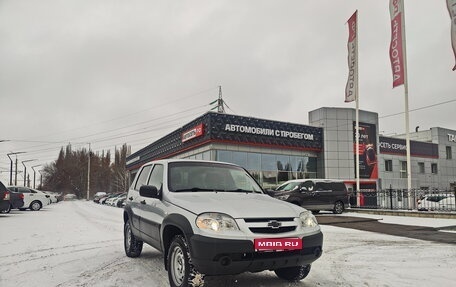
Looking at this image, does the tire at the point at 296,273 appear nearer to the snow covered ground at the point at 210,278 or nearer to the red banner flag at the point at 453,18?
the snow covered ground at the point at 210,278

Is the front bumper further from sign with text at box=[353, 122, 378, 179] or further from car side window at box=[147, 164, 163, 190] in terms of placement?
sign with text at box=[353, 122, 378, 179]

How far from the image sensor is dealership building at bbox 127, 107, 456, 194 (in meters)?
26.8

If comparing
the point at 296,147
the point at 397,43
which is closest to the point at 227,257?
the point at 397,43

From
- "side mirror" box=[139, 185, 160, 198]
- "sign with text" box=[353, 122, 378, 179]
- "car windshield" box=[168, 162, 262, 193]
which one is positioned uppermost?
"sign with text" box=[353, 122, 378, 179]

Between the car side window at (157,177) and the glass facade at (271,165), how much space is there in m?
20.3

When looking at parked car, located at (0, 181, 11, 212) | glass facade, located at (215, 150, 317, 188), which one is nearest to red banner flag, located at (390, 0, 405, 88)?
glass facade, located at (215, 150, 317, 188)

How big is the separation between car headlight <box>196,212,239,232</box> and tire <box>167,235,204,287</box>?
372 millimetres

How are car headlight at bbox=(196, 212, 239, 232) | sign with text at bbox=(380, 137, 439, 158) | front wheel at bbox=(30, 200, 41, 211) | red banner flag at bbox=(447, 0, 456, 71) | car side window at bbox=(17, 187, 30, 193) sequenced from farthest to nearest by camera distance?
1. sign with text at bbox=(380, 137, 439, 158)
2. front wheel at bbox=(30, 200, 41, 211)
3. car side window at bbox=(17, 187, 30, 193)
4. red banner flag at bbox=(447, 0, 456, 71)
5. car headlight at bbox=(196, 212, 239, 232)

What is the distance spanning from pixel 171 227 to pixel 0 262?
155 inches

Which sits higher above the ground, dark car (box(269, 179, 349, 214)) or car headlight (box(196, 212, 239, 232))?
car headlight (box(196, 212, 239, 232))

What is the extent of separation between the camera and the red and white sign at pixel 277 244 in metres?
3.79

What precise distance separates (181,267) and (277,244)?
1215mm

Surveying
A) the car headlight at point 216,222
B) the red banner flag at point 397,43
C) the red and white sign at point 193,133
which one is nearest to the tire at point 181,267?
the car headlight at point 216,222

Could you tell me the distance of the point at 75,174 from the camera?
9381cm
